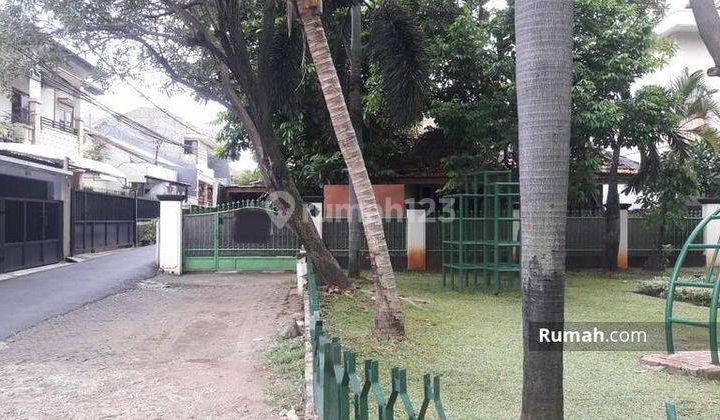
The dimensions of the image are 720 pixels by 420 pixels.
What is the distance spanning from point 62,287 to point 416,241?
333 inches

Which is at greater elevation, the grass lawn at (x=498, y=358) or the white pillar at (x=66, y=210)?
the white pillar at (x=66, y=210)

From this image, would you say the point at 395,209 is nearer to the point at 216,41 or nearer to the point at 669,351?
the point at 216,41

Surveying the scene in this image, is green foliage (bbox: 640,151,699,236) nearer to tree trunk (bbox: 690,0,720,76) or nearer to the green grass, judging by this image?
tree trunk (bbox: 690,0,720,76)

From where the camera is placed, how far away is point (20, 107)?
1800 cm

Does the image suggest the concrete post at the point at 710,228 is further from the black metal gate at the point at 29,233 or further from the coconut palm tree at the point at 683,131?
the black metal gate at the point at 29,233

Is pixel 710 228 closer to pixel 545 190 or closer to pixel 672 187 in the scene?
pixel 672 187

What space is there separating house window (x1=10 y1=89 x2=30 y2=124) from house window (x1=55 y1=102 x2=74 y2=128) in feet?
8.97

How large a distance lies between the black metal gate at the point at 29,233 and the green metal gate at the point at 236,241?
422 centimetres

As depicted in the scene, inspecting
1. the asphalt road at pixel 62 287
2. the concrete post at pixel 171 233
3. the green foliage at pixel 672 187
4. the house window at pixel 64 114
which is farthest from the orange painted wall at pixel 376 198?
the house window at pixel 64 114

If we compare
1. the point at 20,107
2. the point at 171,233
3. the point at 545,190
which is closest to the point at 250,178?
the point at 20,107

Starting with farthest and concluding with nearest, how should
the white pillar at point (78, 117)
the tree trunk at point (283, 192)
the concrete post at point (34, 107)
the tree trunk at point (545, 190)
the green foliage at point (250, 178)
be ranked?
1. the green foliage at point (250, 178)
2. the white pillar at point (78, 117)
3. the concrete post at point (34, 107)
4. the tree trunk at point (283, 192)
5. the tree trunk at point (545, 190)

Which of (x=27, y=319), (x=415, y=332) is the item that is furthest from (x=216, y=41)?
(x=415, y=332)

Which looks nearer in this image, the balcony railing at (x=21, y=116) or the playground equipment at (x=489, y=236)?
the playground equipment at (x=489, y=236)

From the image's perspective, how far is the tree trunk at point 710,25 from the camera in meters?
5.03
